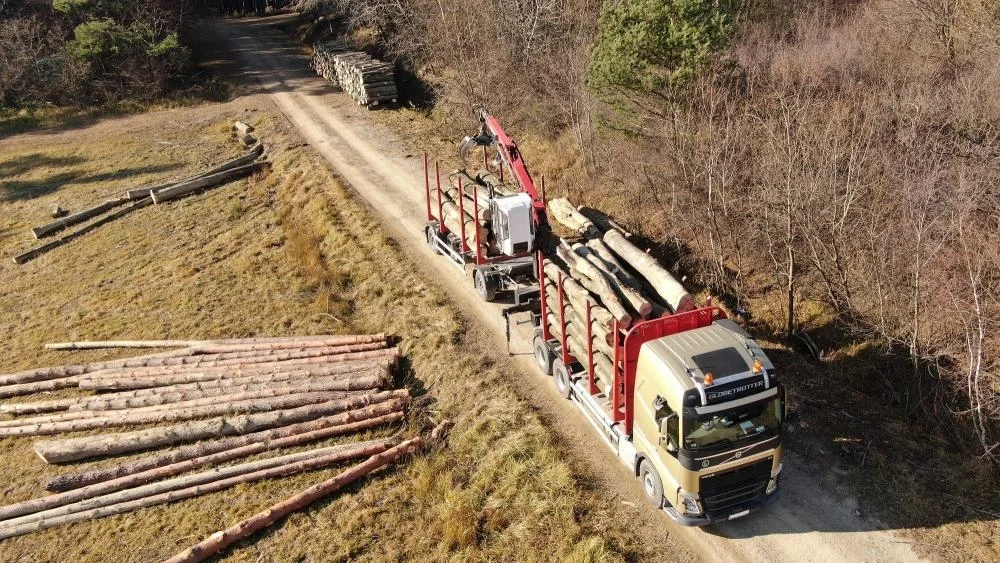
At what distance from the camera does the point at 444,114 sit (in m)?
35.5

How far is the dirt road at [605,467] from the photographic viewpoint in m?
11.1

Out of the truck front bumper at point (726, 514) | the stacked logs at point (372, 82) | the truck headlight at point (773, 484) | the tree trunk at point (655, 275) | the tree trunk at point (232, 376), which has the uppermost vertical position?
→ the stacked logs at point (372, 82)

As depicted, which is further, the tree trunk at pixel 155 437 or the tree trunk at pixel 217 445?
the tree trunk at pixel 155 437

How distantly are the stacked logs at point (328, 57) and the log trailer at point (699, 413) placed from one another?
3757 centimetres


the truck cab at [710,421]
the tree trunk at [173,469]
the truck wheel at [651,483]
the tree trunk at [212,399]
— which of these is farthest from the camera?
the tree trunk at [212,399]

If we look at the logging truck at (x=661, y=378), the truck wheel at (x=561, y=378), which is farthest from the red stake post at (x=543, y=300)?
the truck wheel at (x=561, y=378)

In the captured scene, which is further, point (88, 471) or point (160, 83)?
point (160, 83)

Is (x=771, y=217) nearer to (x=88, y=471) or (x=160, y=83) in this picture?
(x=88, y=471)

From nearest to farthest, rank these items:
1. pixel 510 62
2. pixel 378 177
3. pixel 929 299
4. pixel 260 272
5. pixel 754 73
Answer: pixel 929 299, pixel 754 73, pixel 260 272, pixel 378 177, pixel 510 62

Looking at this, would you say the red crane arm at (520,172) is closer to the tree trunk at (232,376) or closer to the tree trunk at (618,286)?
the tree trunk at (618,286)

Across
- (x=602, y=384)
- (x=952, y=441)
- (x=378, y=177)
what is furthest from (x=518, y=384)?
(x=378, y=177)

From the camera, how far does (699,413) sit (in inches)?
401

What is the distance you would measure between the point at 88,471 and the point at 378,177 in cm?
1732

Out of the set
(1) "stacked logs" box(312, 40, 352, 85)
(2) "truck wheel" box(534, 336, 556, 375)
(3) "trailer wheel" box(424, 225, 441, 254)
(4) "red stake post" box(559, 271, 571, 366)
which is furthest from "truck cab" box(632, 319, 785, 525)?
(1) "stacked logs" box(312, 40, 352, 85)
